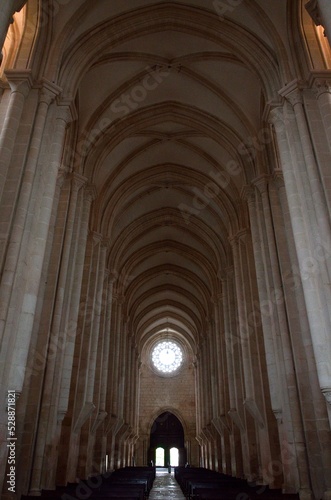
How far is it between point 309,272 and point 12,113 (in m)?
6.25

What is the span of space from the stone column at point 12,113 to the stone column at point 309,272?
5428 millimetres

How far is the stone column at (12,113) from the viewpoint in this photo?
7402 mm

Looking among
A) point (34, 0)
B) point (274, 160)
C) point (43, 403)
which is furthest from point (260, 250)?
point (34, 0)

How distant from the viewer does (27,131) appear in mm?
8117

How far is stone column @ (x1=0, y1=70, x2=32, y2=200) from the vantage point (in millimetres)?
7402

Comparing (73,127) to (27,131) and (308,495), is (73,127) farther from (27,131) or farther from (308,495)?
(308,495)

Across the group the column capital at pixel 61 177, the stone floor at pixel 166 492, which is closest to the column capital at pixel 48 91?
the column capital at pixel 61 177

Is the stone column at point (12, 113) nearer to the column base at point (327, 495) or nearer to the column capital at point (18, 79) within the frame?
the column capital at point (18, 79)

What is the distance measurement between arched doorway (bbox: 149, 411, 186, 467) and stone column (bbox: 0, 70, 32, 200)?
106ft

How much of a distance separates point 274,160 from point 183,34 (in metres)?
4.74

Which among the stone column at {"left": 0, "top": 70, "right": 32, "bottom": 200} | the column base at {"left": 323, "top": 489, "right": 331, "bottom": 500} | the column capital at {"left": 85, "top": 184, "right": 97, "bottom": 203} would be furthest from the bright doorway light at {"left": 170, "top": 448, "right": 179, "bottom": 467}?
the stone column at {"left": 0, "top": 70, "right": 32, "bottom": 200}

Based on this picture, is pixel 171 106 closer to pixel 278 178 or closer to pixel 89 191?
pixel 89 191

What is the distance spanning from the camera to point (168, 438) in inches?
1411

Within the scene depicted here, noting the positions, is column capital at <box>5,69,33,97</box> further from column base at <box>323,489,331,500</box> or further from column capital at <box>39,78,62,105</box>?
column base at <box>323,489,331,500</box>
